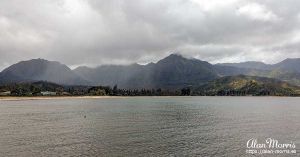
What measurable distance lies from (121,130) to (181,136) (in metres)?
19.6

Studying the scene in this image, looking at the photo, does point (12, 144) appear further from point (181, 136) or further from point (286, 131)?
point (286, 131)

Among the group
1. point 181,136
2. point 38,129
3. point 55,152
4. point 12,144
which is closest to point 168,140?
point 181,136

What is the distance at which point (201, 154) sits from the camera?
56531 mm

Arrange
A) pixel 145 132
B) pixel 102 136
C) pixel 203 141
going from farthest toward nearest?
pixel 145 132, pixel 102 136, pixel 203 141

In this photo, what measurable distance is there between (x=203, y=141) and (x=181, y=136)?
8.92m

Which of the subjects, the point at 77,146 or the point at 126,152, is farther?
the point at 77,146

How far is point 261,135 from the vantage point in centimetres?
8019

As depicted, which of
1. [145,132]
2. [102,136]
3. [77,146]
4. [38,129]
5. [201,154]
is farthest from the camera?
[38,129]

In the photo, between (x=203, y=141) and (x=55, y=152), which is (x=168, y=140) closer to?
(x=203, y=141)

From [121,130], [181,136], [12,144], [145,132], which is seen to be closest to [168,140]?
[181,136]

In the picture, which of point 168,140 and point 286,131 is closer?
point 168,140
